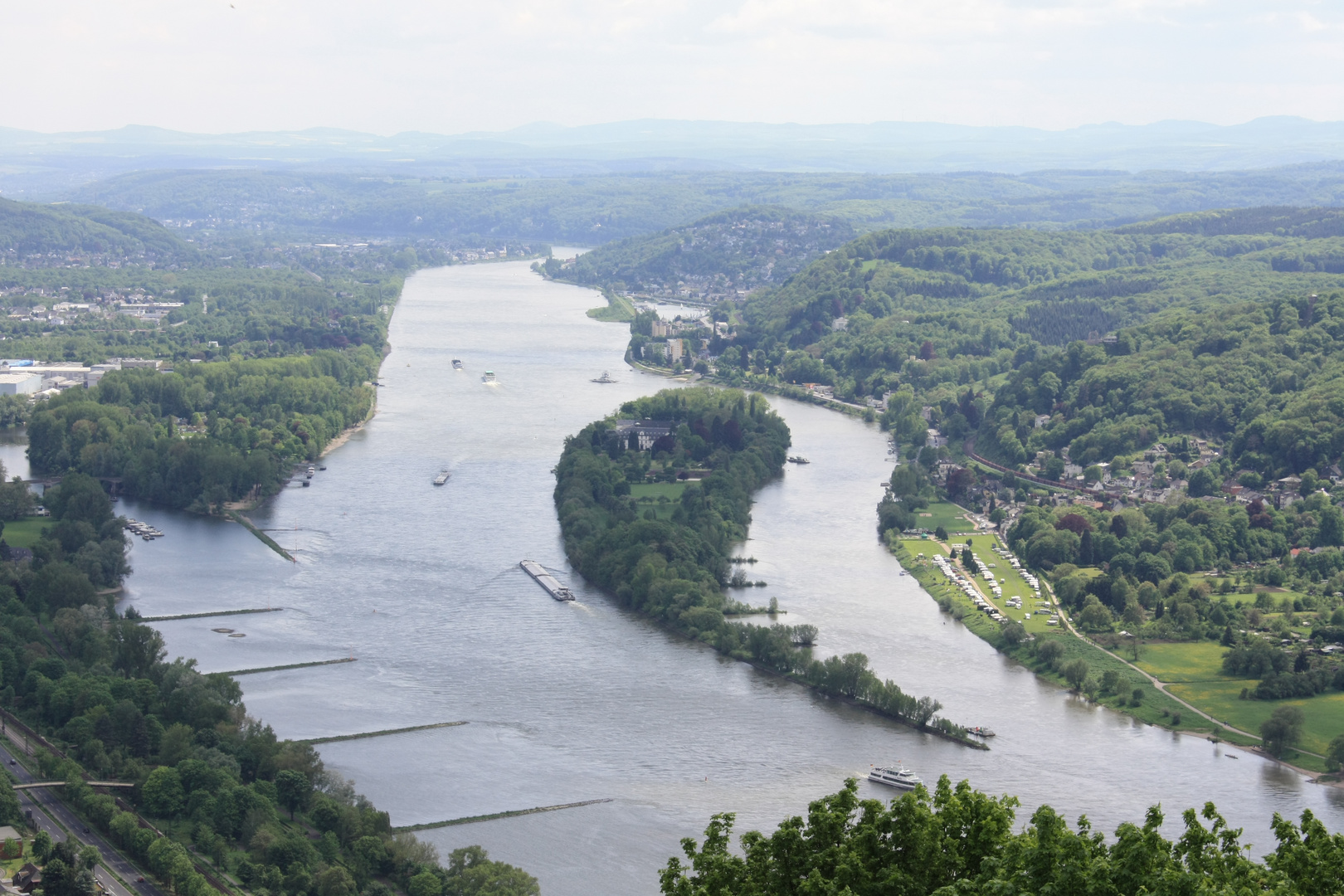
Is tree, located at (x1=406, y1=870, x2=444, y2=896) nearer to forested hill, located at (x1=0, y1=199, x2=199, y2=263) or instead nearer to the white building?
the white building

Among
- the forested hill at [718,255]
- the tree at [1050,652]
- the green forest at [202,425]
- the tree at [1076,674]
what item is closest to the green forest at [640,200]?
the forested hill at [718,255]

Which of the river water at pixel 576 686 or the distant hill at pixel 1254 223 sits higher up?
the distant hill at pixel 1254 223

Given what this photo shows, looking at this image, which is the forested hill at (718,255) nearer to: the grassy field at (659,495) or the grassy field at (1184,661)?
the grassy field at (659,495)

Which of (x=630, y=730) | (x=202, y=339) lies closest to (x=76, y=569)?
(x=630, y=730)

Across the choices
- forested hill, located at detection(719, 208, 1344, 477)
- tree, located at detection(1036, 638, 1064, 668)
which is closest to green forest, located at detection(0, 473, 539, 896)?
tree, located at detection(1036, 638, 1064, 668)

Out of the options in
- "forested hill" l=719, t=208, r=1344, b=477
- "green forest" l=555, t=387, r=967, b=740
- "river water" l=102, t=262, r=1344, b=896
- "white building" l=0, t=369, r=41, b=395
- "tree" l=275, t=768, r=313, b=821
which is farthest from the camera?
"white building" l=0, t=369, r=41, b=395
